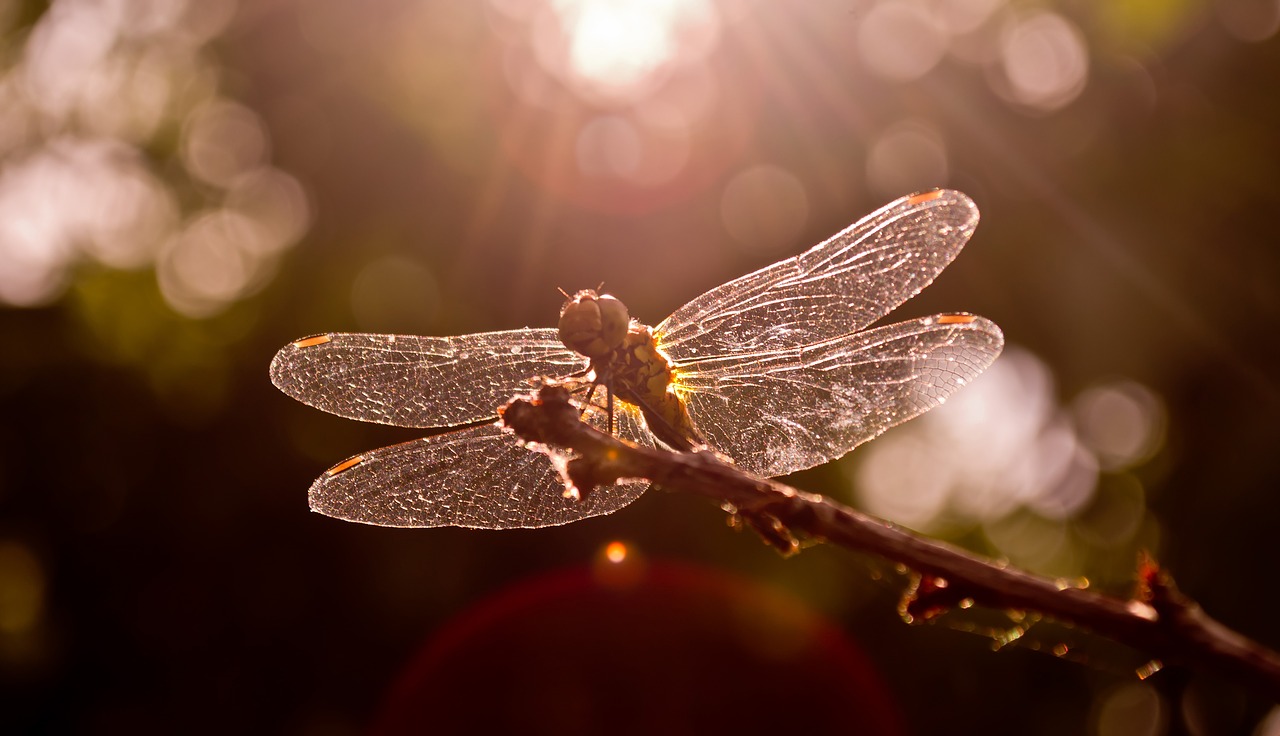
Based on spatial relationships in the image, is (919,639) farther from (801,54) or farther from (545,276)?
(801,54)

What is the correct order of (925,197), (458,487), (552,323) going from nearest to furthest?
1. (925,197)
2. (458,487)
3. (552,323)

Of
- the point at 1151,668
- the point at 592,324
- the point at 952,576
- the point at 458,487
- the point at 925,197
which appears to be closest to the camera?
the point at 952,576

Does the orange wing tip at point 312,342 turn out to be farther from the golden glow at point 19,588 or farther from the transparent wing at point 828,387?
the golden glow at point 19,588

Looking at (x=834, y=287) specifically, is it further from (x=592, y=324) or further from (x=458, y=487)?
(x=458, y=487)

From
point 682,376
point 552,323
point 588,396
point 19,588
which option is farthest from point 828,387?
point 19,588

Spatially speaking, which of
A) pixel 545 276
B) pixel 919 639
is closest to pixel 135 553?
pixel 545 276

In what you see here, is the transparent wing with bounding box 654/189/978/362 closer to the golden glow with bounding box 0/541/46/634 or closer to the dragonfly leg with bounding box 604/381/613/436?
the dragonfly leg with bounding box 604/381/613/436

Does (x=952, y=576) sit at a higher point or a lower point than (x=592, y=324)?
lower

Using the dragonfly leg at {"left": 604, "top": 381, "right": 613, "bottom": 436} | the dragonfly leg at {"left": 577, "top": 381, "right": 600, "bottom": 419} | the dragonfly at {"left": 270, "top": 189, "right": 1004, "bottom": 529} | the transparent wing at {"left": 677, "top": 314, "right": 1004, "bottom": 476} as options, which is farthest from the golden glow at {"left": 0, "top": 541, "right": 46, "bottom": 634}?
the transparent wing at {"left": 677, "top": 314, "right": 1004, "bottom": 476}
